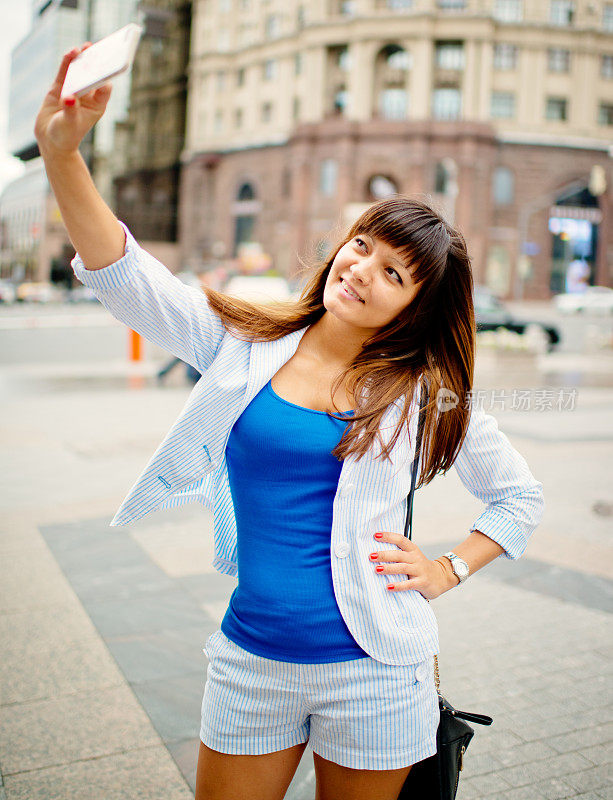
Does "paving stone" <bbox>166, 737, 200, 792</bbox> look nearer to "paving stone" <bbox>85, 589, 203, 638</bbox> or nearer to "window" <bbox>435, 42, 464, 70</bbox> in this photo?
"paving stone" <bbox>85, 589, 203, 638</bbox>

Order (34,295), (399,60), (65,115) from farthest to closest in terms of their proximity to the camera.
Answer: (399,60) < (34,295) < (65,115)

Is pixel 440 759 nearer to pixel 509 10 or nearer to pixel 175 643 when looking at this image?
pixel 175 643

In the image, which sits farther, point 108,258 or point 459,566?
point 459,566

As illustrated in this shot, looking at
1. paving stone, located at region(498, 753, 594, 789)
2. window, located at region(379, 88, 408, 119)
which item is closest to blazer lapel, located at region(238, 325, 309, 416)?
paving stone, located at region(498, 753, 594, 789)

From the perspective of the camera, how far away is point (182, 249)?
65750mm

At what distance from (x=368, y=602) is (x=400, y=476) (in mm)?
285

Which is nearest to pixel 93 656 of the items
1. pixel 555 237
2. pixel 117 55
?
pixel 117 55

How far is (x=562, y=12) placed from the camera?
5275cm

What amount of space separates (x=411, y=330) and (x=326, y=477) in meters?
0.45

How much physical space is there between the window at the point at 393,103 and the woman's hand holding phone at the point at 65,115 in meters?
54.5

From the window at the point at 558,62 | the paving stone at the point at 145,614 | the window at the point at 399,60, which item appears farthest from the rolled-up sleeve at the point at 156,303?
the window at the point at 558,62

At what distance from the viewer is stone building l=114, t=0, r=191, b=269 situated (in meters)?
66.2

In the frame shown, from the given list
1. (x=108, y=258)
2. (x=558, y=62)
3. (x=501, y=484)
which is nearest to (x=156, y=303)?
(x=108, y=258)

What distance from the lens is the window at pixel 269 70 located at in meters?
58.0
